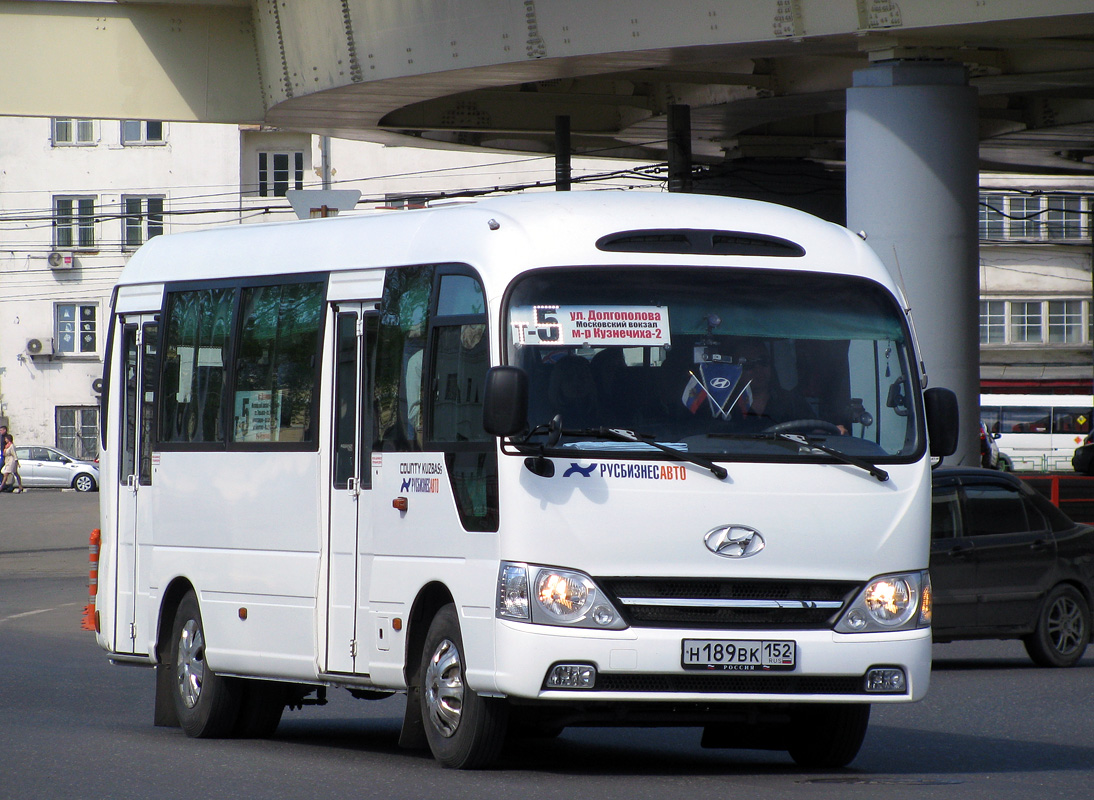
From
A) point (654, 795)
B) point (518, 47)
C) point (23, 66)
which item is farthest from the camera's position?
point (23, 66)

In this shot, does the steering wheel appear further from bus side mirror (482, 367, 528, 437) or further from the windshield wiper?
bus side mirror (482, 367, 528, 437)

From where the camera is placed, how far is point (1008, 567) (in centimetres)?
1523

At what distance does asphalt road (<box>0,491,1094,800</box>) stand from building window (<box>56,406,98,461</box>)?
50991mm

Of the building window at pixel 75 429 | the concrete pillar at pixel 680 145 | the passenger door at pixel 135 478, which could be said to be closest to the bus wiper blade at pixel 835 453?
the passenger door at pixel 135 478

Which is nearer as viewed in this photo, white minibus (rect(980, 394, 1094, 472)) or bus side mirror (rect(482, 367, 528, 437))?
bus side mirror (rect(482, 367, 528, 437))

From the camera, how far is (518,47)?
73.0 feet

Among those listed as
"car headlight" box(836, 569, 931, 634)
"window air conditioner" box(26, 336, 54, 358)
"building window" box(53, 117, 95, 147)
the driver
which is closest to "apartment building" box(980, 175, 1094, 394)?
"building window" box(53, 117, 95, 147)

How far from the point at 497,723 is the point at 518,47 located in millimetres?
14562

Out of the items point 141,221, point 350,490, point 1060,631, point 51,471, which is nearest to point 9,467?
point 51,471

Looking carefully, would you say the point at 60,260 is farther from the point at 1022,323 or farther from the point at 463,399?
the point at 463,399

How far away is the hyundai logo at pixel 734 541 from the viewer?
8.62m

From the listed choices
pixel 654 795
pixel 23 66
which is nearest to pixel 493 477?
pixel 654 795

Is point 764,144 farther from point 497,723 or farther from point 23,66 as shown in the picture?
point 497,723

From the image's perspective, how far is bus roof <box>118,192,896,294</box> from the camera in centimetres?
903
